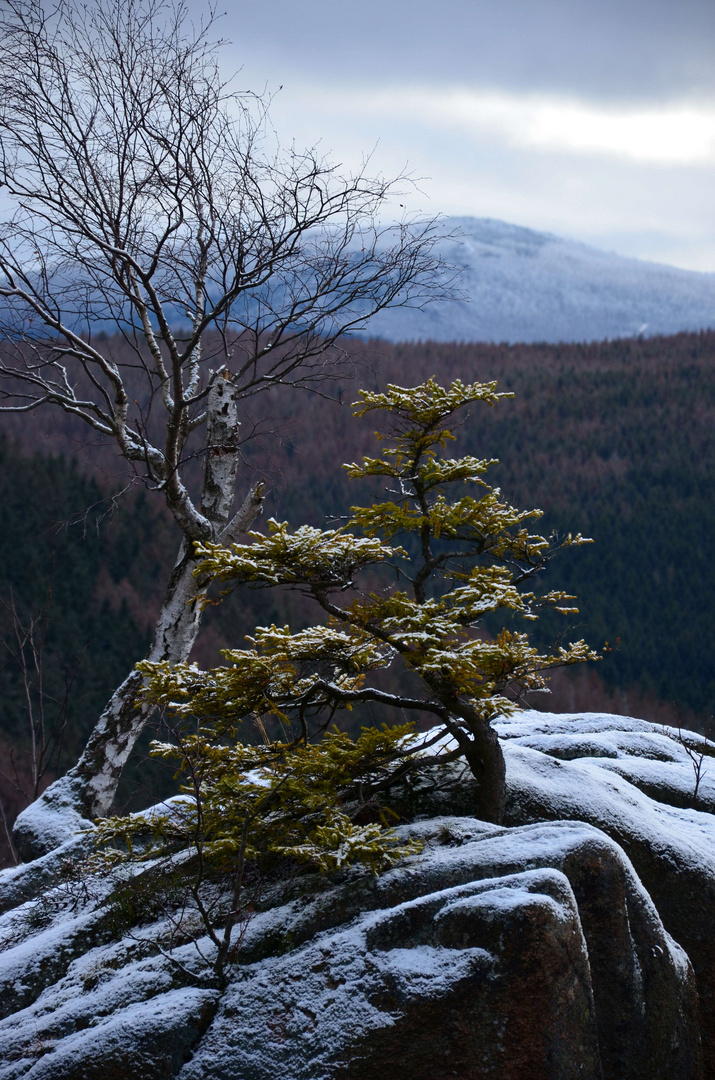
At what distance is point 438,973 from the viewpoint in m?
4.25

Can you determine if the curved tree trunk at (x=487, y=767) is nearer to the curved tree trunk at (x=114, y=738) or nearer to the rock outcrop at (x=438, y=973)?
the rock outcrop at (x=438, y=973)

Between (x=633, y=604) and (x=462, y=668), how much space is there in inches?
2620

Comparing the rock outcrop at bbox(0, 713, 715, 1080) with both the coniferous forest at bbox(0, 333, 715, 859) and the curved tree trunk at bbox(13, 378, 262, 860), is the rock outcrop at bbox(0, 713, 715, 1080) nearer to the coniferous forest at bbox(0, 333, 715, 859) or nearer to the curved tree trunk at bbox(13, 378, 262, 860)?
the curved tree trunk at bbox(13, 378, 262, 860)

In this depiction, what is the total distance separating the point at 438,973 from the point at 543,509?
30.8m

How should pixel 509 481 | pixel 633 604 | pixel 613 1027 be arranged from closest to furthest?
1. pixel 613 1027
2. pixel 633 604
3. pixel 509 481

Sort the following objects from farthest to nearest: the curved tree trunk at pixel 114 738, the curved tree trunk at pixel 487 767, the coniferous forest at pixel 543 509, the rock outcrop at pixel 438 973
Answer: the coniferous forest at pixel 543 509, the curved tree trunk at pixel 114 738, the curved tree trunk at pixel 487 767, the rock outcrop at pixel 438 973

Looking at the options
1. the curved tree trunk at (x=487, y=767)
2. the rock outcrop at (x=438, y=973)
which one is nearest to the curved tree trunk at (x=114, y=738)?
the rock outcrop at (x=438, y=973)

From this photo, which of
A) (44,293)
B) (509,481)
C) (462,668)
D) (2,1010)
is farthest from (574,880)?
(509,481)

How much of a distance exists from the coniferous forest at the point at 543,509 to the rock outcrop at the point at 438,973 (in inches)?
1051

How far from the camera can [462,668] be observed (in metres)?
4.90

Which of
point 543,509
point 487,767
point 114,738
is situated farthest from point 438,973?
point 543,509

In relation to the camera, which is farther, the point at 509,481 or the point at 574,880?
the point at 509,481

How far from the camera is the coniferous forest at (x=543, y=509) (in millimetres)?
42531

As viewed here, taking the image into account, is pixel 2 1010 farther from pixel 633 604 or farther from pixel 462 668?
pixel 633 604
